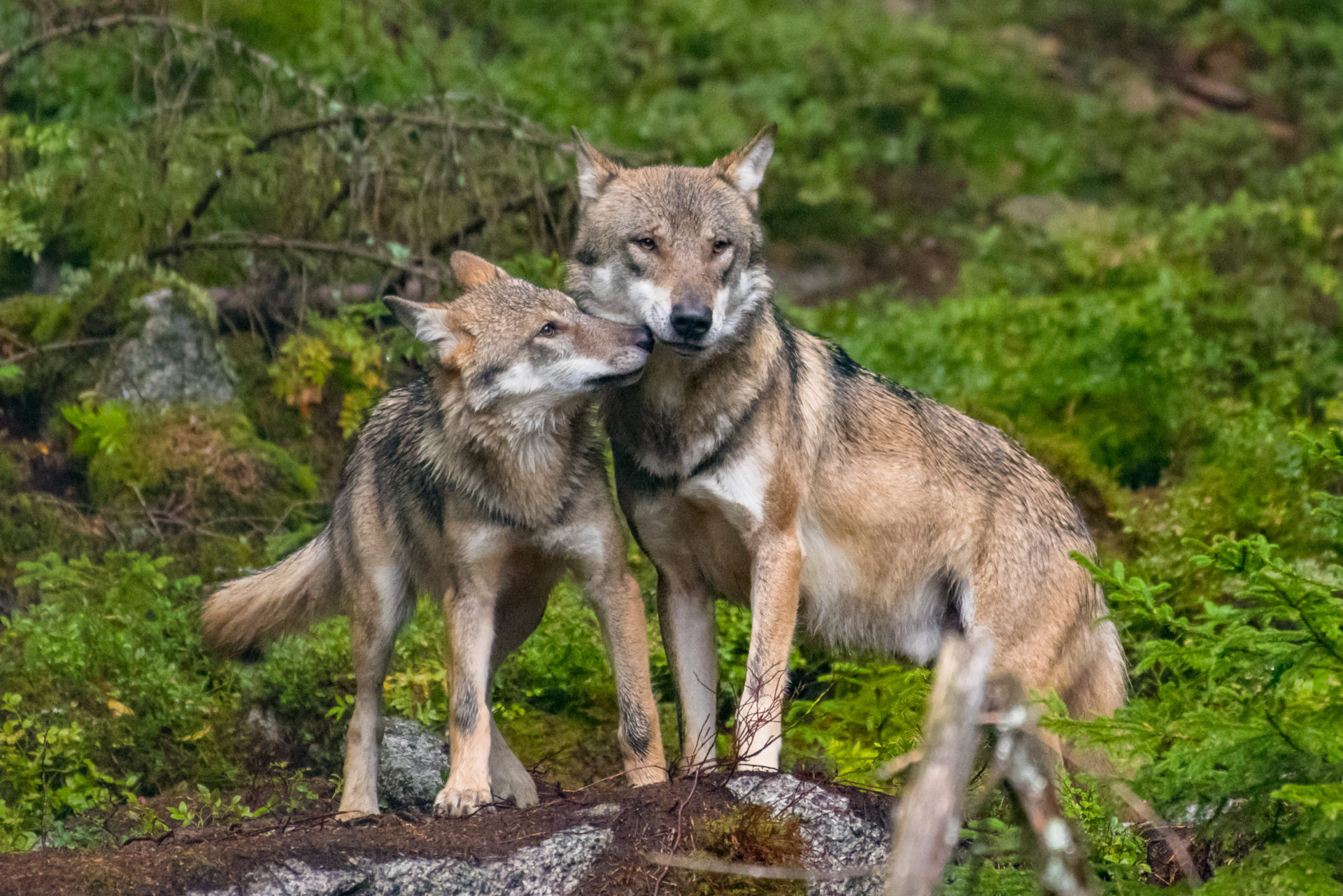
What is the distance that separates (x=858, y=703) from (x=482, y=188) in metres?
4.37

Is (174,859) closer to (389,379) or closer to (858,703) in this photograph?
(858,703)

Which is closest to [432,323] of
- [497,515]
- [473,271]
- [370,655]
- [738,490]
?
[473,271]

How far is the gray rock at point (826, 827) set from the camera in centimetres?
425

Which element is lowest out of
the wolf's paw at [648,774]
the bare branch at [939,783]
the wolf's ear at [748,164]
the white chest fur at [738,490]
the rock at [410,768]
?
the rock at [410,768]

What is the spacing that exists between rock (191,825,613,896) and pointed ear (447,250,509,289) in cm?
237

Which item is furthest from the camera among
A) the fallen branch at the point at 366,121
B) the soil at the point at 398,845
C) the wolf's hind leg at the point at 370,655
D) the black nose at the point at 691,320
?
the fallen branch at the point at 366,121

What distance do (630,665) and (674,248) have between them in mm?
1650

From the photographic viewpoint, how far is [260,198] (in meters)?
8.41

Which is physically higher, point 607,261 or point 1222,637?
point 607,261

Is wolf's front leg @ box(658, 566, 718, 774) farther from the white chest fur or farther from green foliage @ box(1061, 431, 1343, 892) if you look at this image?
green foliage @ box(1061, 431, 1343, 892)

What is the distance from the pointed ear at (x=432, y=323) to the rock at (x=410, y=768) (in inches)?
70.3

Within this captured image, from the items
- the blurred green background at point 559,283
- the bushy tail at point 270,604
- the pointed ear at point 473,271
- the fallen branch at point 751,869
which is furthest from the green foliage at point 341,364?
the fallen branch at point 751,869

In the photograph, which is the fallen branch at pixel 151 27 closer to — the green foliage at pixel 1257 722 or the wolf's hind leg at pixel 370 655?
the wolf's hind leg at pixel 370 655

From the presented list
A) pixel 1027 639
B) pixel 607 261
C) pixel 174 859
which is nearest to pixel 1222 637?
pixel 1027 639
